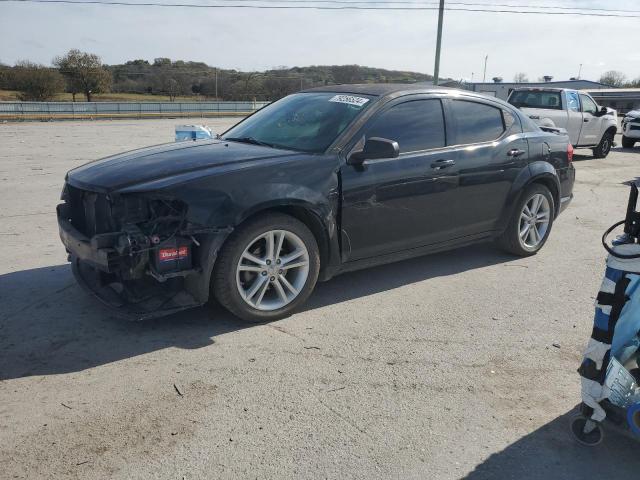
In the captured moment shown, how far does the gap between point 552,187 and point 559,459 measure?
400 cm

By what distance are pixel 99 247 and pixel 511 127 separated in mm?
4172

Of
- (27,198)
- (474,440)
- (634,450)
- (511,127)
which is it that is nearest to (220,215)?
(474,440)

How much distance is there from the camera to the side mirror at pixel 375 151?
438cm

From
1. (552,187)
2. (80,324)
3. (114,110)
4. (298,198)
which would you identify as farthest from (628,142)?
(114,110)

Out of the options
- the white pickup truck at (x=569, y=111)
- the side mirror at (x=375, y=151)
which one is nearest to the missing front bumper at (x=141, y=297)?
the side mirror at (x=375, y=151)

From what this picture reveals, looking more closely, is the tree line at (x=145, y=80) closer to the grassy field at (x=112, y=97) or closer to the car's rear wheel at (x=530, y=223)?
the grassy field at (x=112, y=97)

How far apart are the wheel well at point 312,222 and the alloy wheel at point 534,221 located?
2506mm

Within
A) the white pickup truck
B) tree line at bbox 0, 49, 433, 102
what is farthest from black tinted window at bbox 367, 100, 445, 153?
tree line at bbox 0, 49, 433, 102

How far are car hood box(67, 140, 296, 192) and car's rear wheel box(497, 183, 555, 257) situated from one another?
2668mm

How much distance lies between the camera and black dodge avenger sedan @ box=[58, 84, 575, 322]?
3832mm

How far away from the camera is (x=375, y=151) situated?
439 centimetres

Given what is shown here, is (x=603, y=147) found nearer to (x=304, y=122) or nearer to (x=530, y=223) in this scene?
(x=530, y=223)

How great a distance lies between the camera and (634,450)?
111 inches

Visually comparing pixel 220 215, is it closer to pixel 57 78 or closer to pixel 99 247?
pixel 99 247
